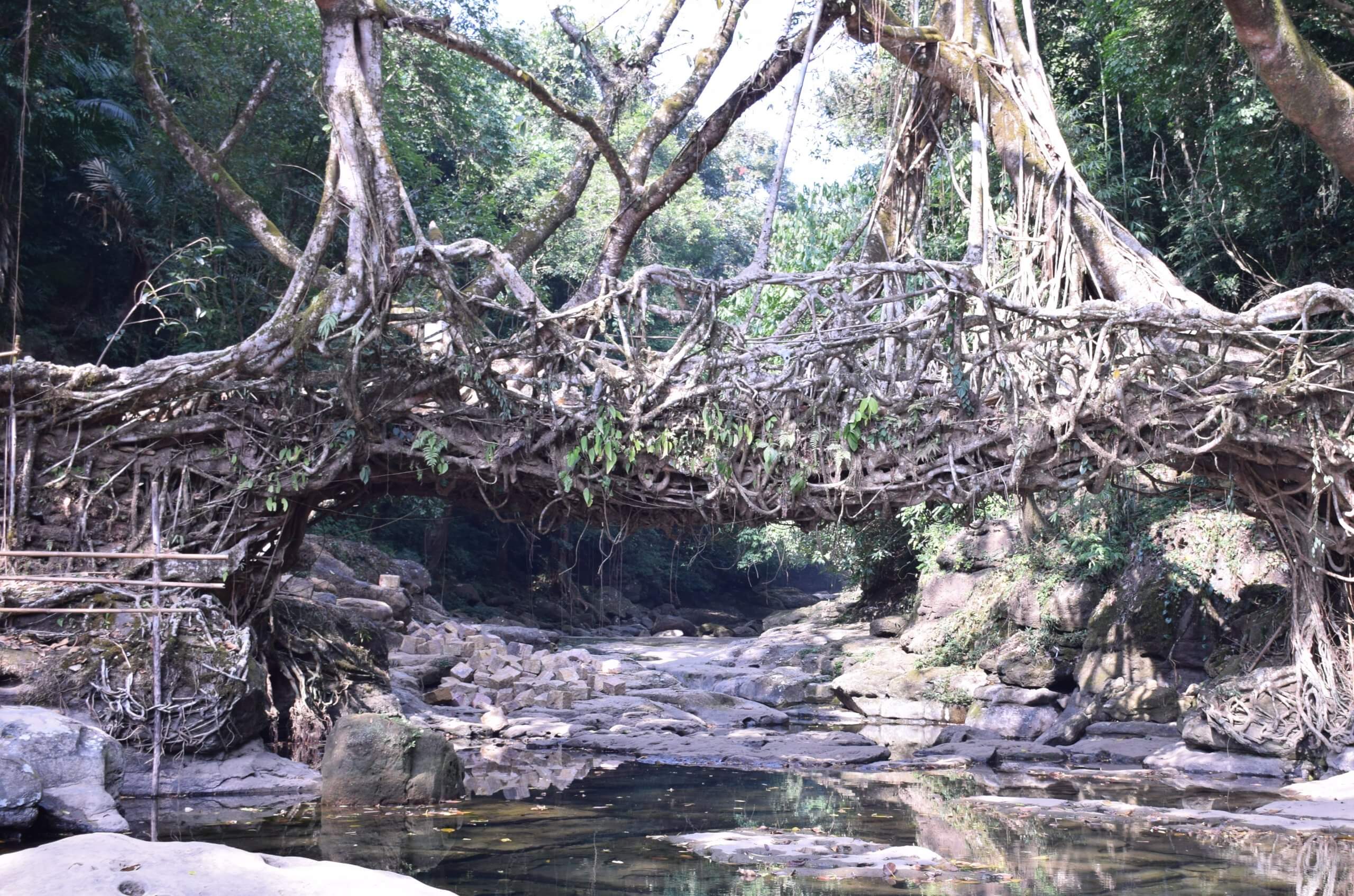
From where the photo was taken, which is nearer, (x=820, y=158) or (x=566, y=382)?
(x=566, y=382)

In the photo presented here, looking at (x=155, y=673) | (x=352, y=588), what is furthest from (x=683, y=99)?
(x=352, y=588)

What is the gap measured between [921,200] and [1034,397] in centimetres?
333

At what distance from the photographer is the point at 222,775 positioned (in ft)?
24.0

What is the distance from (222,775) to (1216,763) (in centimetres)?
763

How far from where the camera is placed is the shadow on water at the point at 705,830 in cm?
509

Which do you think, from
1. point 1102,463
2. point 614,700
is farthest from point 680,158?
point 614,700

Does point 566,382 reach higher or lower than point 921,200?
lower

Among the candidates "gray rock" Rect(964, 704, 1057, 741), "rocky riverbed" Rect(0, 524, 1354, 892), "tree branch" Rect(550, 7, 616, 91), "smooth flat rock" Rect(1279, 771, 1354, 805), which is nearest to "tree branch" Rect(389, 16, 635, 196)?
"tree branch" Rect(550, 7, 616, 91)

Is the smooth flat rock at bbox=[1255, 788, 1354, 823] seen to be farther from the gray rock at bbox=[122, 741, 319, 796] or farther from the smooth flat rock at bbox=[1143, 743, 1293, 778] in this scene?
the gray rock at bbox=[122, 741, 319, 796]

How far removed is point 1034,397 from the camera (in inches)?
299

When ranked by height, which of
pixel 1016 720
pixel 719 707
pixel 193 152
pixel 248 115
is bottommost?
pixel 719 707

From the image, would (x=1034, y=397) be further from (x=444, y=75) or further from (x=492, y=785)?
(x=444, y=75)

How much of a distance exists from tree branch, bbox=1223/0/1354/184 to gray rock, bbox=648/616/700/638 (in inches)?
864

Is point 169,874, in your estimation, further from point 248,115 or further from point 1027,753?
point 1027,753
